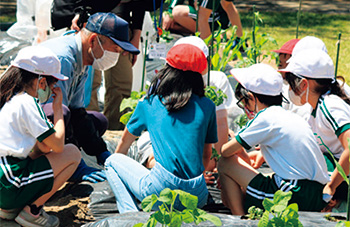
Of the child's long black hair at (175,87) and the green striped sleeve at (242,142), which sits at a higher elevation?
the child's long black hair at (175,87)

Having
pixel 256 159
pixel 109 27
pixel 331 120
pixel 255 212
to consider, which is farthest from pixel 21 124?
pixel 331 120

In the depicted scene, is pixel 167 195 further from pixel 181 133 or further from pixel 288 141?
pixel 288 141

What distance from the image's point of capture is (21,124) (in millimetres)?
2355

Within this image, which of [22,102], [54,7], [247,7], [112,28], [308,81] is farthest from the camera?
[247,7]

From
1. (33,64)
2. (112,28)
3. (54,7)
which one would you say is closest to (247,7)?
(54,7)

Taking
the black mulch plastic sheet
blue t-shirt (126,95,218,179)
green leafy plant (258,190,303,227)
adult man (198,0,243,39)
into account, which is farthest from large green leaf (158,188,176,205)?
adult man (198,0,243,39)

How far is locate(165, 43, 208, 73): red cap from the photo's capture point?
239 centimetres

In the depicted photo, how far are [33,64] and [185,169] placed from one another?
2.70 feet

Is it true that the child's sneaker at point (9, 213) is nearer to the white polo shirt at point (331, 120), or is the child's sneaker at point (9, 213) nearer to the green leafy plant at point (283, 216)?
the green leafy plant at point (283, 216)

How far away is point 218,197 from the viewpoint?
2.85 meters

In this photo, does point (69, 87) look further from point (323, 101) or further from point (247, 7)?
point (247, 7)

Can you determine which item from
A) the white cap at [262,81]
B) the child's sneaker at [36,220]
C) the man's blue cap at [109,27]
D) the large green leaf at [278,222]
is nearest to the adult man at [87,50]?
the man's blue cap at [109,27]

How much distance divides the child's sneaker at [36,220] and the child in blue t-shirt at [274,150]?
33.7 inches

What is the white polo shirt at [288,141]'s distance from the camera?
2402mm
